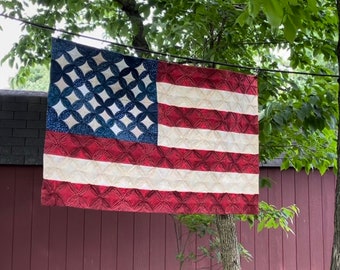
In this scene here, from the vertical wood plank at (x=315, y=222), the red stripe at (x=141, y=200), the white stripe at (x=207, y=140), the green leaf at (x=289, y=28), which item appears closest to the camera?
the green leaf at (x=289, y=28)

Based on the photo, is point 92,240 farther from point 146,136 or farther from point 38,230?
point 146,136

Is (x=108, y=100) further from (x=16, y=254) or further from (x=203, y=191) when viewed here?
(x=16, y=254)

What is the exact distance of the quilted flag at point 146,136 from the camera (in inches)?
108

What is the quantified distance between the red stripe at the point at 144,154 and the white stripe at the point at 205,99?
0.31 m

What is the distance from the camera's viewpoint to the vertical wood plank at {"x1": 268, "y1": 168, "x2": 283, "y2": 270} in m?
5.71

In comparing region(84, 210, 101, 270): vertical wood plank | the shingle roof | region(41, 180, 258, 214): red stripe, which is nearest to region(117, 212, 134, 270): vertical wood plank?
region(84, 210, 101, 270): vertical wood plank

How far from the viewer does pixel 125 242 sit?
17.0ft

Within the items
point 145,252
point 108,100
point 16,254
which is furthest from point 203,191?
point 16,254

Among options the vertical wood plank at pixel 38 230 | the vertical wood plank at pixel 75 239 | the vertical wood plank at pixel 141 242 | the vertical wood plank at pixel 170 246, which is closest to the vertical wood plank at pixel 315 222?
the vertical wood plank at pixel 170 246

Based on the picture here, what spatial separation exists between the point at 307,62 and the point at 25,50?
277 cm

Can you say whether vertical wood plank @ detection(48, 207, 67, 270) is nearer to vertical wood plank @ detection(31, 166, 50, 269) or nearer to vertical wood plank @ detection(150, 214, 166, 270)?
vertical wood plank @ detection(31, 166, 50, 269)

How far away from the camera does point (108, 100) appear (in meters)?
2.88

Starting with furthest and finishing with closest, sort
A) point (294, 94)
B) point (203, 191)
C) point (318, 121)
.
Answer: point (294, 94)
point (318, 121)
point (203, 191)

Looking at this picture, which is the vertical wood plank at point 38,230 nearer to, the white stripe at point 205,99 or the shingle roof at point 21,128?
the shingle roof at point 21,128
